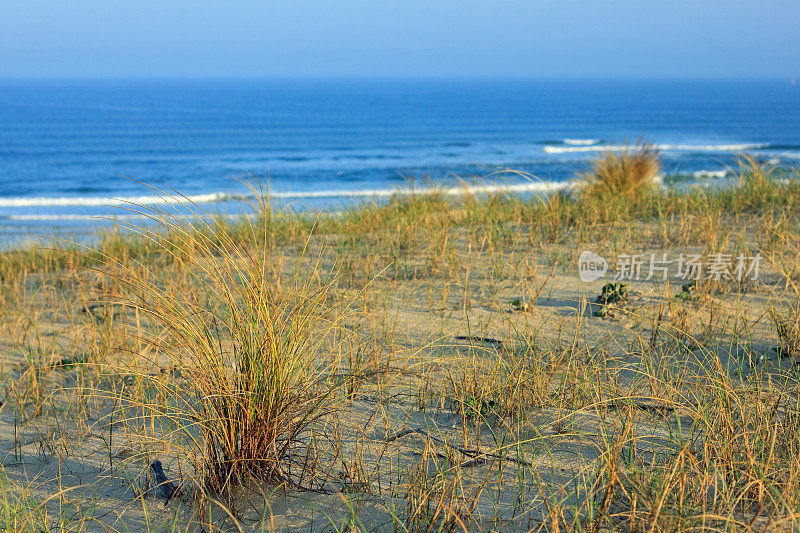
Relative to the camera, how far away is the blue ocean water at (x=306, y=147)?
21.6 m

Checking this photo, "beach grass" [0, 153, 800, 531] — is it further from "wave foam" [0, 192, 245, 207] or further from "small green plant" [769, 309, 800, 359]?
"wave foam" [0, 192, 245, 207]

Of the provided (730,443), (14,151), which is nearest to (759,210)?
(730,443)

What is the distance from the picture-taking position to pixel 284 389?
1910 millimetres

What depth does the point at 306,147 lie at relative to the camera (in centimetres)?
3619

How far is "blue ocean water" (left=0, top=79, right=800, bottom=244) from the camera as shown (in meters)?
21.6

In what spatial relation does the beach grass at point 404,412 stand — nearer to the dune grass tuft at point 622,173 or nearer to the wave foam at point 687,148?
the dune grass tuft at point 622,173

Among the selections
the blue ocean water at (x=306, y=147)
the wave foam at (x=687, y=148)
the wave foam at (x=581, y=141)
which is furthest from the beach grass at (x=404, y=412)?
the wave foam at (x=581, y=141)

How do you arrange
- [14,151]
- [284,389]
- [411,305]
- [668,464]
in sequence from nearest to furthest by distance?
[668,464]
[284,389]
[411,305]
[14,151]

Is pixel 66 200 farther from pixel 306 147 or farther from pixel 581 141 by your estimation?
pixel 581 141

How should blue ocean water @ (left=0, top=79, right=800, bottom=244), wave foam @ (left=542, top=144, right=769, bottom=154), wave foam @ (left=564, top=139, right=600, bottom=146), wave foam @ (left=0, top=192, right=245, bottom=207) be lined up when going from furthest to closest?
1. wave foam @ (left=564, top=139, right=600, bottom=146)
2. wave foam @ (left=542, top=144, right=769, bottom=154)
3. blue ocean water @ (left=0, top=79, right=800, bottom=244)
4. wave foam @ (left=0, top=192, right=245, bottom=207)

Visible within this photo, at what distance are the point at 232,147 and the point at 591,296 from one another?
3442 centimetres

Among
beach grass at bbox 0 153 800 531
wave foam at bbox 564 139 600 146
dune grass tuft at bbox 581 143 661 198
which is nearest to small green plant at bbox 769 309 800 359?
beach grass at bbox 0 153 800 531

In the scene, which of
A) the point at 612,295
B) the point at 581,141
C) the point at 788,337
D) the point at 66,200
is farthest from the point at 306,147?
the point at 788,337

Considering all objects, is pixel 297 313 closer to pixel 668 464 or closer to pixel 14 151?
pixel 668 464
